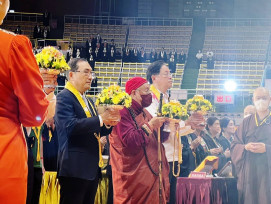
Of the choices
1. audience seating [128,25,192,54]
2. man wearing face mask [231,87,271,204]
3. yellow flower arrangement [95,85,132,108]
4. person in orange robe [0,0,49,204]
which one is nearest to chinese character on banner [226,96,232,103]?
man wearing face mask [231,87,271,204]

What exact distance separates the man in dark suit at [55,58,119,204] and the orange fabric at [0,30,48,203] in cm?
157

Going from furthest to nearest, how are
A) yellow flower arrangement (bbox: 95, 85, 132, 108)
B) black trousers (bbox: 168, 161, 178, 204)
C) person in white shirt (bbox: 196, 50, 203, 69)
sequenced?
person in white shirt (bbox: 196, 50, 203, 69) → black trousers (bbox: 168, 161, 178, 204) → yellow flower arrangement (bbox: 95, 85, 132, 108)

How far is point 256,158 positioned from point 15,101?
3.86 m

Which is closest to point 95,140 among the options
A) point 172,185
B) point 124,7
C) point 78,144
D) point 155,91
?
point 78,144

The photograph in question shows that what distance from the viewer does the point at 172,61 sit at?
16.8m

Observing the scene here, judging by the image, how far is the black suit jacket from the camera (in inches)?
143

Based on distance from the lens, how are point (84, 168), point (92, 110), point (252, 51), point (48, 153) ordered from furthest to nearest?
point (252, 51) < point (48, 153) < point (92, 110) < point (84, 168)

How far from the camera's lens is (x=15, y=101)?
2.05 m

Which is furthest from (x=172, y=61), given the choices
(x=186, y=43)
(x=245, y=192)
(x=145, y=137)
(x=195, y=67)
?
(x=145, y=137)

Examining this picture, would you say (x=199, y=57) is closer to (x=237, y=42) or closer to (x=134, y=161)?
(x=237, y=42)

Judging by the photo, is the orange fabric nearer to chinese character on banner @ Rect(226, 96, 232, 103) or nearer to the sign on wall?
the sign on wall

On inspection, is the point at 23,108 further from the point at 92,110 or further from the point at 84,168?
the point at 92,110

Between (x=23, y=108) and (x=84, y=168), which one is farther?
(x=84, y=168)

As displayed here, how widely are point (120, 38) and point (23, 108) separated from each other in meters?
17.6
